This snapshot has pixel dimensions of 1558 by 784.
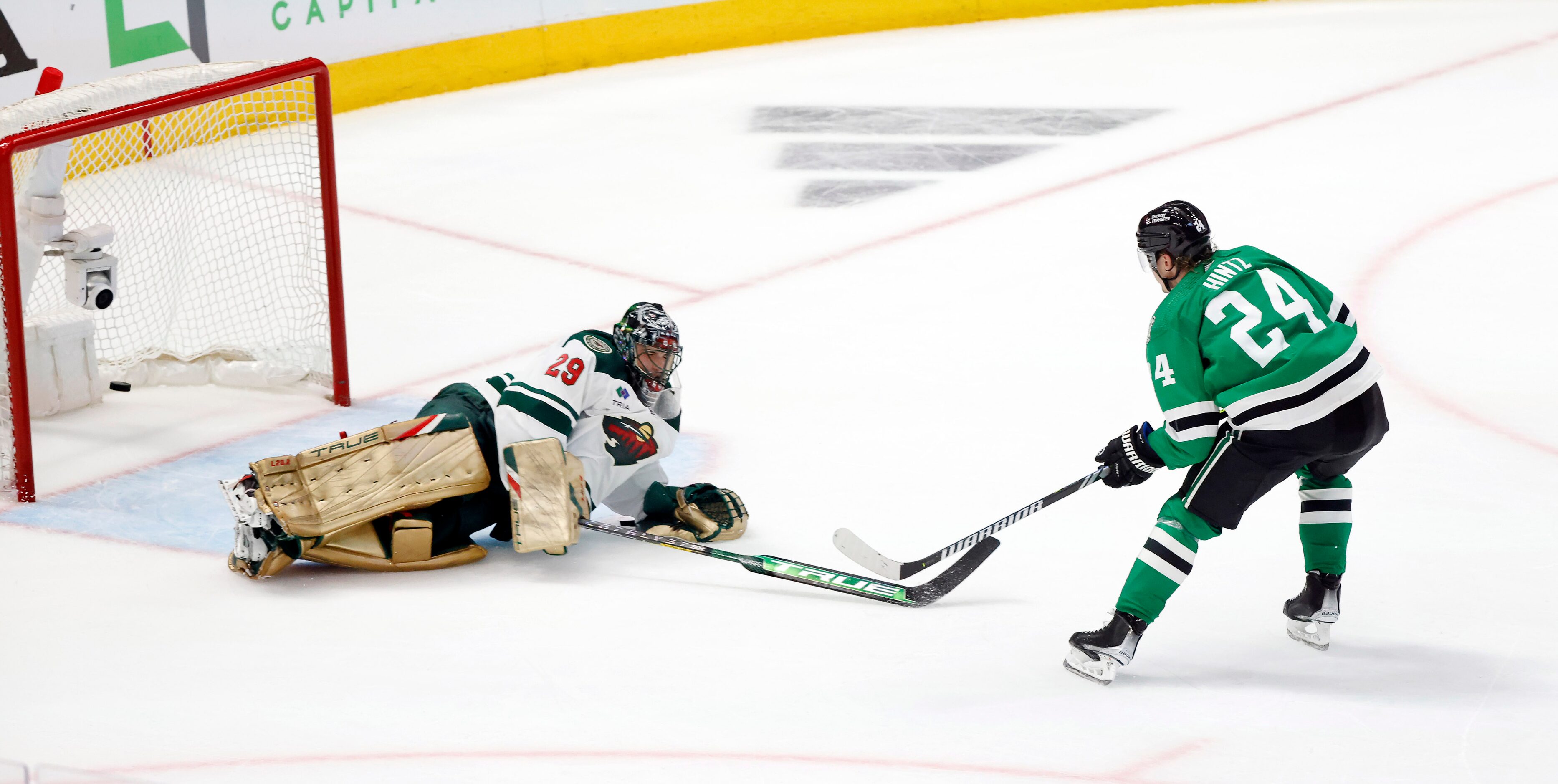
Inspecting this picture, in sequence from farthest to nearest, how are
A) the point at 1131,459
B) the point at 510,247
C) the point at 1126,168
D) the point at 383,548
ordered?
the point at 1126,168 → the point at 510,247 → the point at 383,548 → the point at 1131,459

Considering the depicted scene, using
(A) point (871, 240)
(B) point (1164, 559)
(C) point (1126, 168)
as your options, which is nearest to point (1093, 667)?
(B) point (1164, 559)

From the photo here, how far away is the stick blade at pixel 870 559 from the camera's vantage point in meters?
3.71

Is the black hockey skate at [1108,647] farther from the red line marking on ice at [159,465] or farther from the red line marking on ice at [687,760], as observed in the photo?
the red line marking on ice at [159,465]

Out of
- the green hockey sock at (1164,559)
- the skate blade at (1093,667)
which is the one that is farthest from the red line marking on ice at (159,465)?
the green hockey sock at (1164,559)

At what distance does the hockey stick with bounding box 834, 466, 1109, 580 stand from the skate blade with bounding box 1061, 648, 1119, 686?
386 mm

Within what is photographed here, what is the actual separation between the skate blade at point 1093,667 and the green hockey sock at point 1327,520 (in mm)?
483

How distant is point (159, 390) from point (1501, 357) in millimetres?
4060

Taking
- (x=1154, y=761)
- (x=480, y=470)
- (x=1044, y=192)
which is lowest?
(x=1154, y=761)

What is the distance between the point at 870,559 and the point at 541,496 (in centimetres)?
71

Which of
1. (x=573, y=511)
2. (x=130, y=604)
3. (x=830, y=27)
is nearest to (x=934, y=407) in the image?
(x=573, y=511)

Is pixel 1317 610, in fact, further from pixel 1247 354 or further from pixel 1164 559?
pixel 1247 354

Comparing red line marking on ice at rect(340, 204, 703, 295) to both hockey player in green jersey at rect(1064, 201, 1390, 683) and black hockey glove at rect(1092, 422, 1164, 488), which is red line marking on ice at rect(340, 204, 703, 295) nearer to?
black hockey glove at rect(1092, 422, 1164, 488)

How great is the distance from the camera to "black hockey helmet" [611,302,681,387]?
372 cm

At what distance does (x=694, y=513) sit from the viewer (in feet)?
12.9
